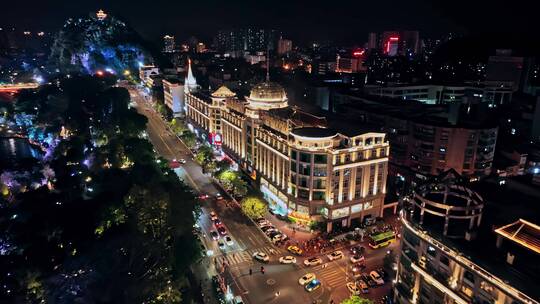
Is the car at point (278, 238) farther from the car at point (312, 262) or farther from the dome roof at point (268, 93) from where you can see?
the dome roof at point (268, 93)

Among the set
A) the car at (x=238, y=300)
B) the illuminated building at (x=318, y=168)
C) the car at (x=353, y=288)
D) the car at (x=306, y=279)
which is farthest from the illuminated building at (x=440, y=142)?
the car at (x=238, y=300)

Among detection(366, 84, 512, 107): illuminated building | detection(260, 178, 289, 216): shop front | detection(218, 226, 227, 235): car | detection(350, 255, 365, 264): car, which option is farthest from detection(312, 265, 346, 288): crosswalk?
detection(366, 84, 512, 107): illuminated building

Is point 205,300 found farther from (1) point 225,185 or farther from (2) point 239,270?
(1) point 225,185

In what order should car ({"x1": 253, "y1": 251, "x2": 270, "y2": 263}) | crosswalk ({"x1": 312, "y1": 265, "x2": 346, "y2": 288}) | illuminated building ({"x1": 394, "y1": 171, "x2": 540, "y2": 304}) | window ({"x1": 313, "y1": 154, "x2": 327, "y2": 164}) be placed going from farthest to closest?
window ({"x1": 313, "y1": 154, "x2": 327, "y2": 164}), car ({"x1": 253, "y1": 251, "x2": 270, "y2": 263}), crosswalk ({"x1": 312, "y1": 265, "x2": 346, "y2": 288}), illuminated building ({"x1": 394, "y1": 171, "x2": 540, "y2": 304})

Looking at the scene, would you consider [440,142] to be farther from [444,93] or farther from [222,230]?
[444,93]

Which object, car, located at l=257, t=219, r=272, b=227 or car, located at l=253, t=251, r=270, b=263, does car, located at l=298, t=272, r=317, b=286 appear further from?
car, located at l=257, t=219, r=272, b=227

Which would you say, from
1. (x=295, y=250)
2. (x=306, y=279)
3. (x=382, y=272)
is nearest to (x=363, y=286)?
(x=382, y=272)
